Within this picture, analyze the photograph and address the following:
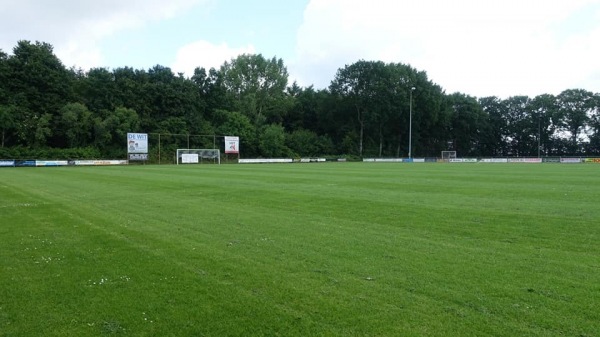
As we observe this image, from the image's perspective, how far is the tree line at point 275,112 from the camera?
71.9m

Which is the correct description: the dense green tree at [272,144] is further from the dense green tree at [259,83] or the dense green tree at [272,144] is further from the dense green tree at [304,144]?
the dense green tree at [259,83]

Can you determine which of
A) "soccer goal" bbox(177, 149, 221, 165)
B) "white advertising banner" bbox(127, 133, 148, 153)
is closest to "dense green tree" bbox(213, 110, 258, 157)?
"soccer goal" bbox(177, 149, 221, 165)

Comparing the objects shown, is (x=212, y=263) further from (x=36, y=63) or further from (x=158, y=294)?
(x=36, y=63)

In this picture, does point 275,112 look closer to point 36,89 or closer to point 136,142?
point 136,142

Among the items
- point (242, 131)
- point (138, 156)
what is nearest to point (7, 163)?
point (138, 156)

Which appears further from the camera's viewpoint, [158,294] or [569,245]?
[569,245]

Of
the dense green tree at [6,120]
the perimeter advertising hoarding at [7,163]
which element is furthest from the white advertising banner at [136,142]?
the dense green tree at [6,120]

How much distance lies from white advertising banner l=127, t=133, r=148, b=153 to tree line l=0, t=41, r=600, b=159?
7.83 meters

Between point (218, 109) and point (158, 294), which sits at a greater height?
point (218, 109)

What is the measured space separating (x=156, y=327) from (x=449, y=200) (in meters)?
12.6

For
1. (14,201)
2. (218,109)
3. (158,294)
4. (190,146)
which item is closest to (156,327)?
(158,294)

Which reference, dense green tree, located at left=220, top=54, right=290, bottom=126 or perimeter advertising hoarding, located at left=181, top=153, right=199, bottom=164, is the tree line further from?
perimeter advertising hoarding, located at left=181, top=153, right=199, bottom=164

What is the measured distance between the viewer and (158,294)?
561 centimetres

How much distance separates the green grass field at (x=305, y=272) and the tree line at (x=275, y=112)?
6577 centimetres
